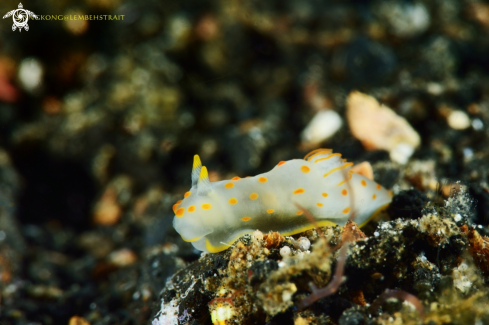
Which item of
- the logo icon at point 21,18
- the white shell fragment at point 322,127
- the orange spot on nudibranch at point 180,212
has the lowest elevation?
the orange spot on nudibranch at point 180,212

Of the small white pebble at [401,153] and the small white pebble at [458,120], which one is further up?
the small white pebble at [458,120]

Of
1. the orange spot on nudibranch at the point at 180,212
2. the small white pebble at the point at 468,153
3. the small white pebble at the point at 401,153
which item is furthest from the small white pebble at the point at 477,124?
the orange spot on nudibranch at the point at 180,212

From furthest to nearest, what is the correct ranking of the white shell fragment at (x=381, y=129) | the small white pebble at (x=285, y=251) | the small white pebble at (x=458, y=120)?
the small white pebble at (x=458, y=120) → the white shell fragment at (x=381, y=129) → the small white pebble at (x=285, y=251)

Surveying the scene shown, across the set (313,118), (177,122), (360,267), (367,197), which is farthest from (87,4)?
(360,267)

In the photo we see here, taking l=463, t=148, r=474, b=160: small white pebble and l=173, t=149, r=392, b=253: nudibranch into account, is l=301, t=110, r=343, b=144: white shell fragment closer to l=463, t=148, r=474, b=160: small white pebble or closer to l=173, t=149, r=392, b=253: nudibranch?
l=463, t=148, r=474, b=160: small white pebble

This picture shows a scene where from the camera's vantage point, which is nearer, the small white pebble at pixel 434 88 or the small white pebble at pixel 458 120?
the small white pebble at pixel 458 120

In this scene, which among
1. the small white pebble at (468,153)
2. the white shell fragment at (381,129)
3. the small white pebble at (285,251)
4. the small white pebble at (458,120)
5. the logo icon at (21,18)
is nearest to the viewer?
the small white pebble at (285,251)

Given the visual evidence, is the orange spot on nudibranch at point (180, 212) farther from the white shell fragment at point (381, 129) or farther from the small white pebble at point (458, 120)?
the small white pebble at point (458, 120)

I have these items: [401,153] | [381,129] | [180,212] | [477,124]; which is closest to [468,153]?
[477,124]
